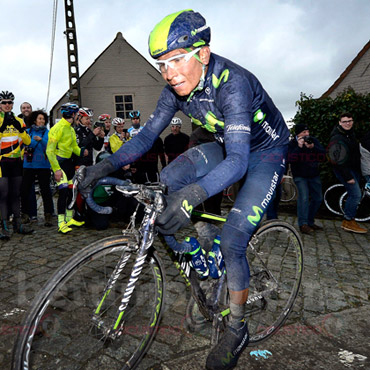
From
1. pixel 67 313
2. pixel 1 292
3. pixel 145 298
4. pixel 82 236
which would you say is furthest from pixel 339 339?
pixel 82 236

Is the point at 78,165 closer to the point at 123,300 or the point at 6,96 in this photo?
the point at 6,96

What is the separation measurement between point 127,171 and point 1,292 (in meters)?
4.09

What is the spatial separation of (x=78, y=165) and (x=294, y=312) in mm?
5236

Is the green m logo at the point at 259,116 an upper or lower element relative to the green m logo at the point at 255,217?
upper

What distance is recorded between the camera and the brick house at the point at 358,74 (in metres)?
15.2

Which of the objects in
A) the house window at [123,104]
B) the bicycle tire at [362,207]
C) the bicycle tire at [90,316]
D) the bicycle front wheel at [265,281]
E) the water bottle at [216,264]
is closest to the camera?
the bicycle tire at [90,316]

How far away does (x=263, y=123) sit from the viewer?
2404 millimetres

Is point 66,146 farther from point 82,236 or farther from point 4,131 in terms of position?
point 82,236

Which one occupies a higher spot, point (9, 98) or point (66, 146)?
point (9, 98)

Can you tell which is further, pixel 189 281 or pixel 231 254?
pixel 189 281

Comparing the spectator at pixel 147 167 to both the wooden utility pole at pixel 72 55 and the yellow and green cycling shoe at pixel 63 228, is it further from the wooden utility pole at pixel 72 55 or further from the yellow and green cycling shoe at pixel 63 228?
the wooden utility pole at pixel 72 55

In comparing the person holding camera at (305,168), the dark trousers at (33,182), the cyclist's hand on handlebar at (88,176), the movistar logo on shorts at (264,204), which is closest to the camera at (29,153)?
the dark trousers at (33,182)

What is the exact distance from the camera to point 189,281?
2.42 metres

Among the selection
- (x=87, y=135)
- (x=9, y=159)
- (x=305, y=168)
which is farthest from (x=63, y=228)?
(x=305, y=168)
